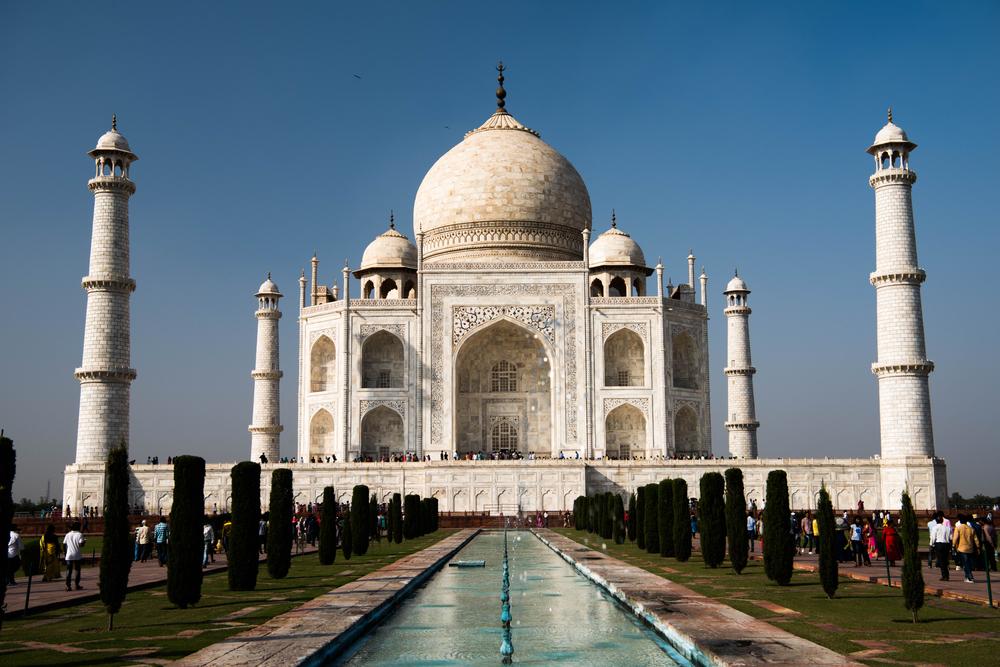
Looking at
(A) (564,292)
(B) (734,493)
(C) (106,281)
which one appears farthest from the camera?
(A) (564,292)

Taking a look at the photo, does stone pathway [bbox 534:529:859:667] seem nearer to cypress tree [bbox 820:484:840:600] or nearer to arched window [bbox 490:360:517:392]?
cypress tree [bbox 820:484:840:600]

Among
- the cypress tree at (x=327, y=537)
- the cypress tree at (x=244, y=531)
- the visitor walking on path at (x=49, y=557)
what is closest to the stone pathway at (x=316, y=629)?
the cypress tree at (x=244, y=531)

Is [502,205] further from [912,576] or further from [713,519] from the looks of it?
[912,576]

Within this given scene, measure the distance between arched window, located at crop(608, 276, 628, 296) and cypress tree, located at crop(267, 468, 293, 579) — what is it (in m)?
21.2

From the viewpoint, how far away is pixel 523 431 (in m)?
31.2

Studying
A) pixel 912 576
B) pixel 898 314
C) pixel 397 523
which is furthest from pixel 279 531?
pixel 898 314

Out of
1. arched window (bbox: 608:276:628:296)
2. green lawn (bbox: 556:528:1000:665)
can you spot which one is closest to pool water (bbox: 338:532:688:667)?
green lawn (bbox: 556:528:1000:665)

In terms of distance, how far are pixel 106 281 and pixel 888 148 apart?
64.3 feet

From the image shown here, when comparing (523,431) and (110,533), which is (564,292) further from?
(110,533)

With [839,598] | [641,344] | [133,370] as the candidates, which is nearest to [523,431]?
[641,344]

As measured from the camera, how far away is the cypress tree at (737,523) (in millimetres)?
12133

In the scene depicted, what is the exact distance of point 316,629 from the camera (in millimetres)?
7648

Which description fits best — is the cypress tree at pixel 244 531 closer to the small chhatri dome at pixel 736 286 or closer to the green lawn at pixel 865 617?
the green lawn at pixel 865 617

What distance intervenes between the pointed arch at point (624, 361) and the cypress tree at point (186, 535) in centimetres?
2143
